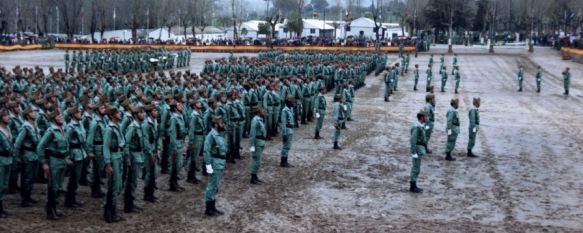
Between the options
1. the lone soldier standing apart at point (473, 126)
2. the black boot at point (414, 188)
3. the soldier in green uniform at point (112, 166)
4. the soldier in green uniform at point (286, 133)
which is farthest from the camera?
the lone soldier standing apart at point (473, 126)

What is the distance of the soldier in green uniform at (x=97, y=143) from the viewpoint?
11.7 metres

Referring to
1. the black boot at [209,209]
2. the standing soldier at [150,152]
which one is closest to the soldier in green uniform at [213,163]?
the black boot at [209,209]

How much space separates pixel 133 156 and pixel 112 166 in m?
0.60

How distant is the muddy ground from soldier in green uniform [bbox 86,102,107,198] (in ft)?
0.90

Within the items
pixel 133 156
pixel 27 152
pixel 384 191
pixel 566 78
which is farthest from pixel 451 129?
pixel 566 78

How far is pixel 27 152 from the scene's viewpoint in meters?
11.3

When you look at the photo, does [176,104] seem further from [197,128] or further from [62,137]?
[62,137]

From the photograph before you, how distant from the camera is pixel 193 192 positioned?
41.1ft

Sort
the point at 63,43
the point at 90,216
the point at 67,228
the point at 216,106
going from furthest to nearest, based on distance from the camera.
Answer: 1. the point at 63,43
2. the point at 216,106
3. the point at 90,216
4. the point at 67,228

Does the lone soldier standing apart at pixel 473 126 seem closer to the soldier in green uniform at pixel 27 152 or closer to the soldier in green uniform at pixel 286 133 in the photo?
the soldier in green uniform at pixel 286 133

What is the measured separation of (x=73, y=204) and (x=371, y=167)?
6804mm

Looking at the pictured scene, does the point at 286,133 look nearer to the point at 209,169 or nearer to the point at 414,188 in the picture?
the point at 414,188

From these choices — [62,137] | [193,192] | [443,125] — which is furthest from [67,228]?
[443,125]

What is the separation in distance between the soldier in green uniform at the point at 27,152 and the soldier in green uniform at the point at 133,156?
5.09 feet
